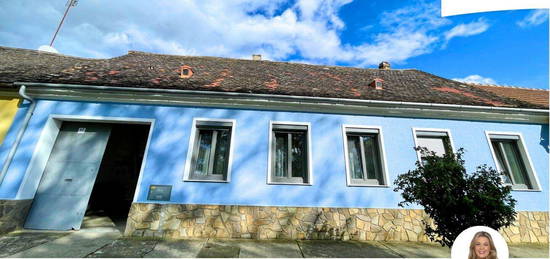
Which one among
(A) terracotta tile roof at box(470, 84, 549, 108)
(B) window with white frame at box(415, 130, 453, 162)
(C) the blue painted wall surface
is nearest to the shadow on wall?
(C) the blue painted wall surface

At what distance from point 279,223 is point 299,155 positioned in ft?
5.83

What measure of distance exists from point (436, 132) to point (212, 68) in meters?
7.98

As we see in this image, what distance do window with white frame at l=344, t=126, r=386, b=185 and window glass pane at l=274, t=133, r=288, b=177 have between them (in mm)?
1614

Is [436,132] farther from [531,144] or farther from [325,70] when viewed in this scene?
[325,70]

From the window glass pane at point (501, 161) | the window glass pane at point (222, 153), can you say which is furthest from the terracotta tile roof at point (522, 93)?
the window glass pane at point (222, 153)

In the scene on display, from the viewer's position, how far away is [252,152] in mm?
5328

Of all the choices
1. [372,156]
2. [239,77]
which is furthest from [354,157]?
[239,77]

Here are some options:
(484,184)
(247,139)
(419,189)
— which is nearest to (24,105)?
(247,139)

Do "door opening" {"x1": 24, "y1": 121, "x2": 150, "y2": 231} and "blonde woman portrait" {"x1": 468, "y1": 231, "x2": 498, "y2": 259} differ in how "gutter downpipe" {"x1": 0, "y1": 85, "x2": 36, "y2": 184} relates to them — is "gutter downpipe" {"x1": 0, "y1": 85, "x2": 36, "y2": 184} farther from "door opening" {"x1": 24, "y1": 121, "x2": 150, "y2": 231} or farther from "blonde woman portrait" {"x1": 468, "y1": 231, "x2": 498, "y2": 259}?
"blonde woman portrait" {"x1": 468, "y1": 231, "x2": 498, "y2": 259}

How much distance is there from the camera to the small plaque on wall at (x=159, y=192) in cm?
483

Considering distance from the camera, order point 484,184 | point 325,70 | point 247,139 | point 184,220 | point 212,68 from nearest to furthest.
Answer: point 484,184
point 184,220
point 247,139
point 212,68
point 325,70

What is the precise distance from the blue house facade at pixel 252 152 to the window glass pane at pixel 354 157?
29 millimetres

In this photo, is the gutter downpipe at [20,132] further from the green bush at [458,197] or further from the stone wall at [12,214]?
the green bush at [458,197]

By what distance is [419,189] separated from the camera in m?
3.28
